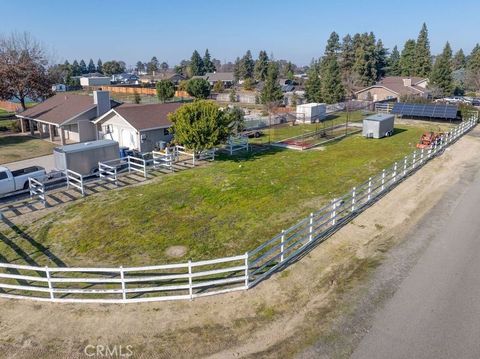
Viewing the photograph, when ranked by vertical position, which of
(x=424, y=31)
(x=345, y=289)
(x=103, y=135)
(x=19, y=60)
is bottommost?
(x=345, y=289)

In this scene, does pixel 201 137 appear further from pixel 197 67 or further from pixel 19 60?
pixel 197 67

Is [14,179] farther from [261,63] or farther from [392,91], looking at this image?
[261,63]

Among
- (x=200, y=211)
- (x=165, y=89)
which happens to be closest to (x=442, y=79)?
(x=165, y=89)

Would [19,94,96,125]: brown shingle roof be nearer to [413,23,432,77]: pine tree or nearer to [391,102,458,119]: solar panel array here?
[391,102,458,119]: solar panel array

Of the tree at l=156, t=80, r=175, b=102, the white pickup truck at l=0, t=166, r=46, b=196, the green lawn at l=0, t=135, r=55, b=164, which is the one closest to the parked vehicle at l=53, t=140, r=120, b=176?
the white pickup truck at l=0, t=166, r=46, b=196

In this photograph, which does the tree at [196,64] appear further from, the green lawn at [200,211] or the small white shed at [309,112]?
the green lawn at [200,211]

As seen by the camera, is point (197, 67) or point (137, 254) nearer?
point (137, 254)

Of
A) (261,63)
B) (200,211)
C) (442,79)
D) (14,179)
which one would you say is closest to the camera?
(200,211)

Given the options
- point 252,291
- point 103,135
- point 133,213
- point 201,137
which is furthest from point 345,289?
point 103,135
